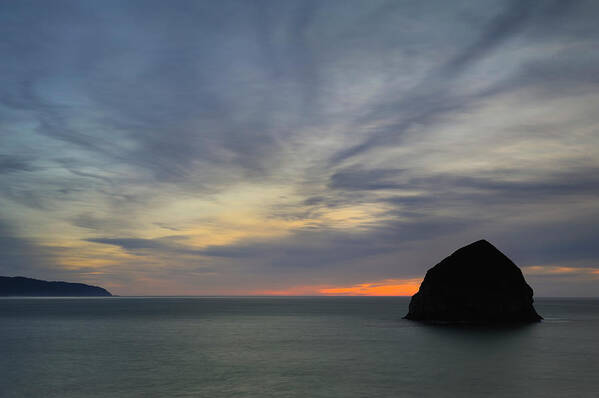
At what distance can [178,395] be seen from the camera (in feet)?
102

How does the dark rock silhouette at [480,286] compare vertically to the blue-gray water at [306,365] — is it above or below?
above

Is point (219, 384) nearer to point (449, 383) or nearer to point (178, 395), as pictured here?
point (178, 395)

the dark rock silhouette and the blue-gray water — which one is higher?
the dark rock silhouette

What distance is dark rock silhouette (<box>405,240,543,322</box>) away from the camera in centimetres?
7812

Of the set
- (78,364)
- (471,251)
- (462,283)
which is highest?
(471,251)

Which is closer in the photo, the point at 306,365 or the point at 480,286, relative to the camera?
the point at 306,365

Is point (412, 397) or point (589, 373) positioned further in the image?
point (589, 373)

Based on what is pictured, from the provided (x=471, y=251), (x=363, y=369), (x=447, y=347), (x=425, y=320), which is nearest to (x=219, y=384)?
(x=363, y=369)

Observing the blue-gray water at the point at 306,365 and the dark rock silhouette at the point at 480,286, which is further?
the dark rock silhouette at the point at 480,286

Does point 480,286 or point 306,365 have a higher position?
point 480,286

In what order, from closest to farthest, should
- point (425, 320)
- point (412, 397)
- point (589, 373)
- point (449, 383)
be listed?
point (412, 397) < point (449, 383) < point (589, 373) < point (425, 320)

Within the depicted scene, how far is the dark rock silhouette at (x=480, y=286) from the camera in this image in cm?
7812

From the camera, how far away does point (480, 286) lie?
78.1 metres

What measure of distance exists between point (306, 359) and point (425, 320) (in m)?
49.0
